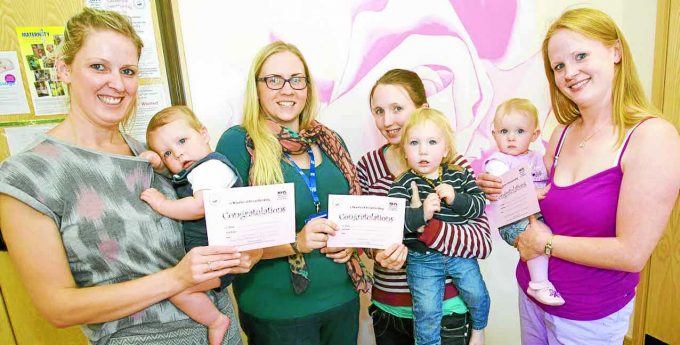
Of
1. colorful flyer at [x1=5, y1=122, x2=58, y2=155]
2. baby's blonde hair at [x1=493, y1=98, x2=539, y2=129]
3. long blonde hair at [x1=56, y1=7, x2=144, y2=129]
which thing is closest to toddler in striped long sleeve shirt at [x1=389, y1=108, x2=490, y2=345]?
baby's blonde hair at [x1=493, y1=98, x2=539, y2=129]

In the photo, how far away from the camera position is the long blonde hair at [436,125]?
5.19ft

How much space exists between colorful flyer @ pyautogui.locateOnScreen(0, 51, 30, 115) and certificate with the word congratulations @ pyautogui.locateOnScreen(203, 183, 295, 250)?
1.44 m

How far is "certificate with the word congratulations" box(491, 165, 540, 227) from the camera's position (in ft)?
4.91

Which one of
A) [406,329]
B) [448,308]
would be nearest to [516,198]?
[448,308]

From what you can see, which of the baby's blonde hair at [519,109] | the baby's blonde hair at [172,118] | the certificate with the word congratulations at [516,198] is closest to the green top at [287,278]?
the baby's blonde hair at [172,118]

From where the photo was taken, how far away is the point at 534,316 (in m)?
1.61

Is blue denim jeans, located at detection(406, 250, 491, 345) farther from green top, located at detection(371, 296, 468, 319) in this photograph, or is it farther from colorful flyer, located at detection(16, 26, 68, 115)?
colorful flyer, located at detection(16, 26, 68, 115)

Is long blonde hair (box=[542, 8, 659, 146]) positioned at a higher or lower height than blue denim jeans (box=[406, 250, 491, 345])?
higher

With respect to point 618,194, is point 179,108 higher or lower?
higher

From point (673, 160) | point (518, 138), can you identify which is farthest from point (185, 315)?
point (673, 160)

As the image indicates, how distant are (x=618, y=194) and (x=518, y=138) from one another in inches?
19.1

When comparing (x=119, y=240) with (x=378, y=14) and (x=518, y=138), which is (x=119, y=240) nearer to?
(x=518, y=138)

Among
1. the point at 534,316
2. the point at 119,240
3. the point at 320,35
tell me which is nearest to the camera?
the point at 119,240

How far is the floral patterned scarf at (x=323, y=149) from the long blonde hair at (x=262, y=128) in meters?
0.03
